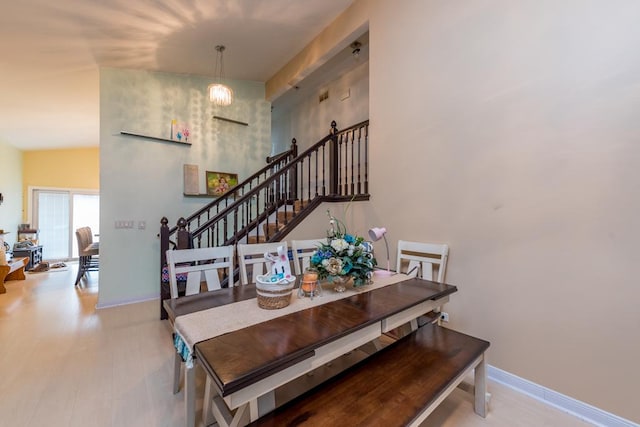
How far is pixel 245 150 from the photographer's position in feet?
15.9

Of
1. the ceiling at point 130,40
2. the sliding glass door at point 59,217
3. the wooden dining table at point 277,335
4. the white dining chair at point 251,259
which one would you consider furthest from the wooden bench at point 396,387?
the sliding glass door at point 59,217

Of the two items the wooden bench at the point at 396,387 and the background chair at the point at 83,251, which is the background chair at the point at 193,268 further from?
the background chair at the point at 83,251

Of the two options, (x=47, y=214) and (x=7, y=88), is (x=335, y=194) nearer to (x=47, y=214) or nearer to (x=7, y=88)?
(x=7, y=88)

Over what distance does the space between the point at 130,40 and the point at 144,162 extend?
1577mm

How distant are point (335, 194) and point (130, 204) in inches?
119

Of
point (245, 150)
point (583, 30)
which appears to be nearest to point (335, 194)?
point (245, 150)

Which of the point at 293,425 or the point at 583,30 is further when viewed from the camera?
the point at 583,30

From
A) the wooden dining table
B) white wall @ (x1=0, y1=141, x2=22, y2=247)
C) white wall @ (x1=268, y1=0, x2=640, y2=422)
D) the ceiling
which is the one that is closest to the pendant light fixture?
the ceiling

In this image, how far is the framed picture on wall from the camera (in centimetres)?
449

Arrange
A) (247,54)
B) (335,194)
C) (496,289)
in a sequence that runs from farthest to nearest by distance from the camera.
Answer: (247,54)
(335,194)
(496,289)

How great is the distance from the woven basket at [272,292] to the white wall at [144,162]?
3.38 m

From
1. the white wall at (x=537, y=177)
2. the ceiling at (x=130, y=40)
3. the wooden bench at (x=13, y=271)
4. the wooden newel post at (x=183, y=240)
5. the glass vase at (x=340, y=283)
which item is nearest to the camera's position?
the white wall at (x=537, y=177)

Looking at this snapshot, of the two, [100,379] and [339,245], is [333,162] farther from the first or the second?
[100,379]

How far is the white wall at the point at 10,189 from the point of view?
599 centimetres
